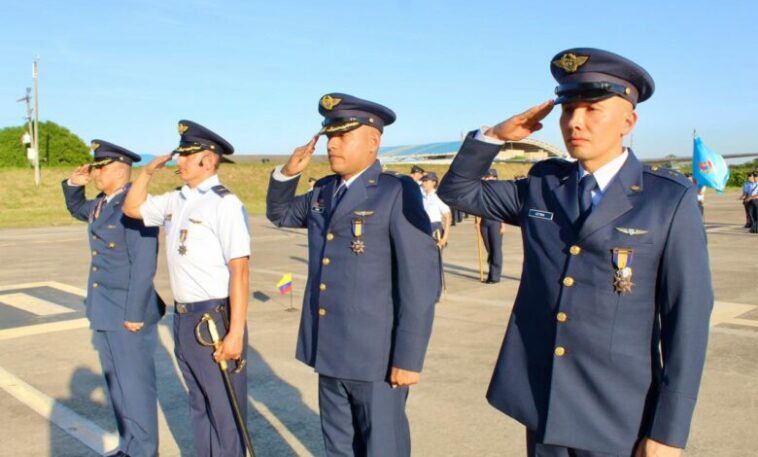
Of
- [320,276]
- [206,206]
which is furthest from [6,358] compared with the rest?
[320,276]

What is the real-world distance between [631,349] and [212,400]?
225 centimetres

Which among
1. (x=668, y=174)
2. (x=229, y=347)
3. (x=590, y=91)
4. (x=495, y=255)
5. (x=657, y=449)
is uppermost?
(x=590, y=91)

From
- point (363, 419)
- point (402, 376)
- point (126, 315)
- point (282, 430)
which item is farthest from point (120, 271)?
point (402, 376)

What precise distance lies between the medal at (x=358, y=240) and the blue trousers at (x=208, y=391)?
0.91 metres

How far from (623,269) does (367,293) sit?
1.30 meters

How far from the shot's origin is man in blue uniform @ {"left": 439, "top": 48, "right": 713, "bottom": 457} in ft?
6.52

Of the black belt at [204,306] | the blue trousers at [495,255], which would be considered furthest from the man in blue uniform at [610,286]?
the blue trousers at [495,255]

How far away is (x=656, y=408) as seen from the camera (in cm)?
201

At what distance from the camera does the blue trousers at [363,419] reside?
9.81 ft

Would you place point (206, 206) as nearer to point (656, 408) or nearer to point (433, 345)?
point (656, 408)

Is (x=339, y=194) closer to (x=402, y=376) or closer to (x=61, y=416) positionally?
(x=402, y=376)

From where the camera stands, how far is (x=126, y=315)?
153 inches

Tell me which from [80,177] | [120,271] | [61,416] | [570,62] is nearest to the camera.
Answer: [570,62]

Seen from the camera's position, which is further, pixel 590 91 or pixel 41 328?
pixel 41 328
